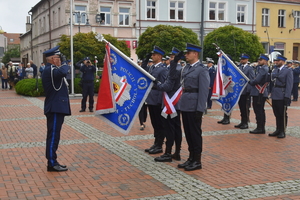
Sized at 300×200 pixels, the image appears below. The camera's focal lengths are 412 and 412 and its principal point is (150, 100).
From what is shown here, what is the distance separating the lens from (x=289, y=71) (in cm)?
1015

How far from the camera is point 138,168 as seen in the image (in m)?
7.15

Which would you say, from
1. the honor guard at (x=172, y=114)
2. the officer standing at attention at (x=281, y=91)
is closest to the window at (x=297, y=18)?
the officer standing at attention at (x=281, y=91)

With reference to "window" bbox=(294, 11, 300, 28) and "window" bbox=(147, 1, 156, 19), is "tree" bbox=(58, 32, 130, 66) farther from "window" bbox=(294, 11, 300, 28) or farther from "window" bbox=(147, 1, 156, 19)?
"window" bbox=(294, 11, 300, 28)

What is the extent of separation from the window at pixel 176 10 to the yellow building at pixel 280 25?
9.09 meters

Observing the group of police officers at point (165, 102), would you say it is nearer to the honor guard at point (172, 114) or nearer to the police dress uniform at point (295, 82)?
the honor guard at point (172, 114)

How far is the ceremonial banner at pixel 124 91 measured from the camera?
741 centimetres

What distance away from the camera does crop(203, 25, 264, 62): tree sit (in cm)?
3288

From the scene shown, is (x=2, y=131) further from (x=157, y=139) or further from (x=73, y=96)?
(x=73, y=96)

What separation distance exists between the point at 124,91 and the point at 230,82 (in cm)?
480

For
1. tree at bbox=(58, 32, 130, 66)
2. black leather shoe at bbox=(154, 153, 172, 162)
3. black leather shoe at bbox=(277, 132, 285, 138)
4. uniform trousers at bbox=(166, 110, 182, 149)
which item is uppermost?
tree at bbox=(58, 32, 130, 66)

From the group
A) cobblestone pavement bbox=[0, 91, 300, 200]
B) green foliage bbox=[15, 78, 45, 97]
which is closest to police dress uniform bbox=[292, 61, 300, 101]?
cobblestone pavement bbox=[0, 91, 300, 200]

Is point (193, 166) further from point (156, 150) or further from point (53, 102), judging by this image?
A: point (53, 102)

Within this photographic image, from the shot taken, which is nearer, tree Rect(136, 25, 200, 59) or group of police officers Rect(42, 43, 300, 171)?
group of police officers Rect(42, 43, 300, 171)

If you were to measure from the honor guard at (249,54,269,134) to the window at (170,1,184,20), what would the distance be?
3024cm
